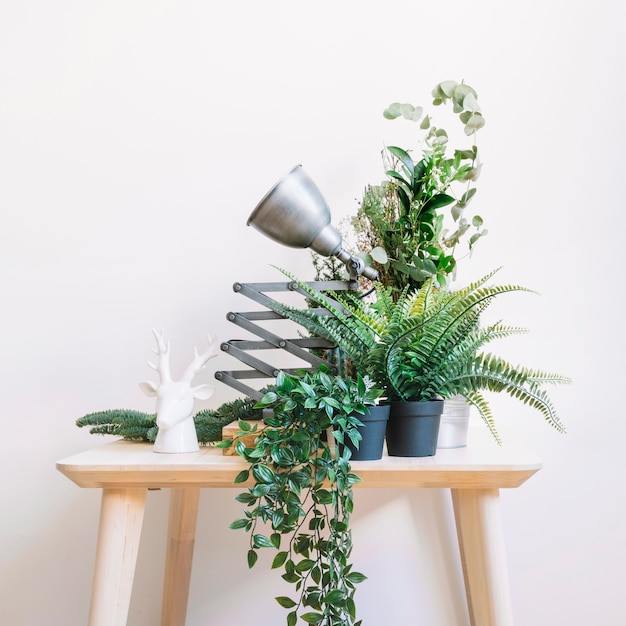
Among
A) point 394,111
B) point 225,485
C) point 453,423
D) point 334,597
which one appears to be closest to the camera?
point 334,597

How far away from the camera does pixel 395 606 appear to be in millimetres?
1421

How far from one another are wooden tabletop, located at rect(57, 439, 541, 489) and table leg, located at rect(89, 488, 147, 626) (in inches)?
1.1

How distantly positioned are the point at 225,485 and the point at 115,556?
0.57 ft

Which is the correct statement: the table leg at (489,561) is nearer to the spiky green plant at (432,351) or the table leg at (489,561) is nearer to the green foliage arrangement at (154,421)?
the spiky green plant at (432,351)

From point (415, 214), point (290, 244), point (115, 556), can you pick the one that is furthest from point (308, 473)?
point (415, 214)

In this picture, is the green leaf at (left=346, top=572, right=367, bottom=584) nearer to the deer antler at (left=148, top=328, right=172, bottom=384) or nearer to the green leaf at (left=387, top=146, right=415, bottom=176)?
the deer antler at (left=148, top=328, right=172, bottom=384)

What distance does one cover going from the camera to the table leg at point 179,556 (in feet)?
4.26

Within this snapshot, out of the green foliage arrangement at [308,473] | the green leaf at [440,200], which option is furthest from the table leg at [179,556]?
the green leaf at [440,200]

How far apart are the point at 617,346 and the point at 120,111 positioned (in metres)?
1.21

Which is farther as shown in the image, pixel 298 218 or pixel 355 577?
pixel 298 218

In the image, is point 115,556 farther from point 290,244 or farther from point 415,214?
point 415,214

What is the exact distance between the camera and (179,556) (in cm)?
131

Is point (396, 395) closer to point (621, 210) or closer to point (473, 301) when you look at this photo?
point (473, 301)

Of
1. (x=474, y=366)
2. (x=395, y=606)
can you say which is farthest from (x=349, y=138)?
(x=395, y=606)
